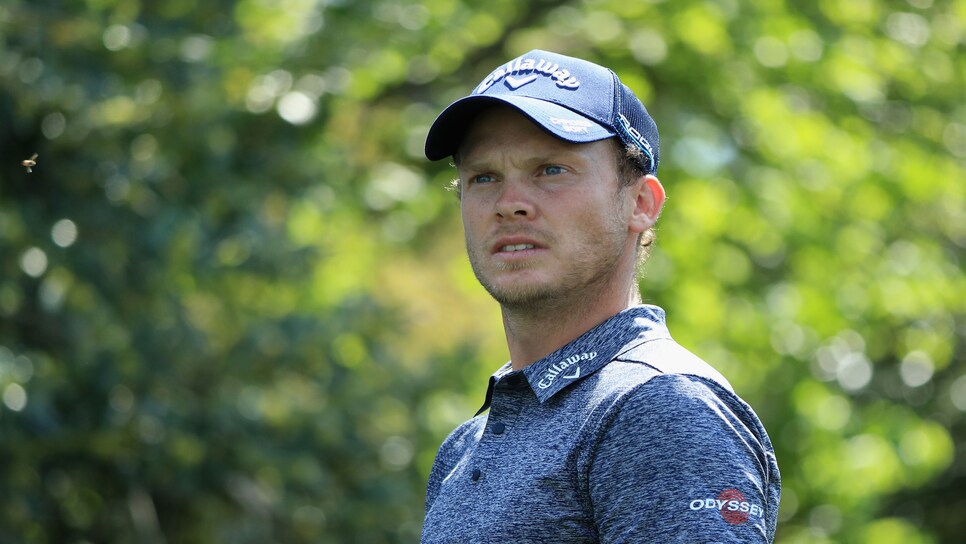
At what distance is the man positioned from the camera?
185 cm

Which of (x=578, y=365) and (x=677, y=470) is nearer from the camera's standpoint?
(x=677, y=470)

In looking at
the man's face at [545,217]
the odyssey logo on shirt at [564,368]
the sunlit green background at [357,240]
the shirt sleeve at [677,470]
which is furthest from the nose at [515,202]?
the sunlit green background at [357,240]

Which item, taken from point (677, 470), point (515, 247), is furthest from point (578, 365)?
point (677, 470)

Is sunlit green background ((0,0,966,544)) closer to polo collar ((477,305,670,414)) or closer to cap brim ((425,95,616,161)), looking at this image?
cap brim ((425,95,616,161))

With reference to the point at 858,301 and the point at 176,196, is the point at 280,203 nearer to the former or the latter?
the point at 176,196

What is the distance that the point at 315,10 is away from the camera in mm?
7586

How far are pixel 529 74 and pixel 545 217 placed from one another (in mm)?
291

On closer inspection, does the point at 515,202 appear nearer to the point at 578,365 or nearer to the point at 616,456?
the point at 578,365

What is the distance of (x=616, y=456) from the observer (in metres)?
1.90

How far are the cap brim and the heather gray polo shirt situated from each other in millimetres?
324

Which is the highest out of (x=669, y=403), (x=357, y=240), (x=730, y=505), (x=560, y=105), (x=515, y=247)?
(x=560, y=105)

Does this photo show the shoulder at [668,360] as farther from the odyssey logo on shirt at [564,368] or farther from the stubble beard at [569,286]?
the stubble beard at [569,286]

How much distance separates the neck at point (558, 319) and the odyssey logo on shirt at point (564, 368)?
0.36ft

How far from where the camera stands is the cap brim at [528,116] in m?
2.25
